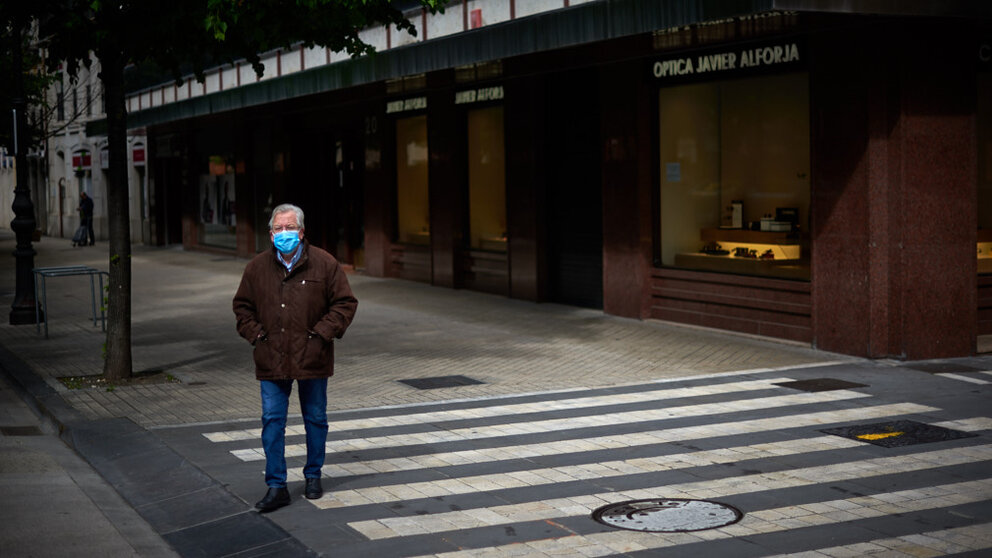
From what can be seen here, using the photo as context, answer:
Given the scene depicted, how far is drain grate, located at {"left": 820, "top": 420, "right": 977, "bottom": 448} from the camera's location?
8539mm

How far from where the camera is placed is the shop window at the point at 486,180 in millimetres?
19594

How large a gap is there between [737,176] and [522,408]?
5965mm

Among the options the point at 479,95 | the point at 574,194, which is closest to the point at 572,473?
the point at 574,194

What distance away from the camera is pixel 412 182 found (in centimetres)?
2261

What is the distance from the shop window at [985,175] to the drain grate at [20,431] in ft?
30.9

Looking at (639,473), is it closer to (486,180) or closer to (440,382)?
(440,382)

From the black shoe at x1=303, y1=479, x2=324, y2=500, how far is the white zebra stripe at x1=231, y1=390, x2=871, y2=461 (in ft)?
3.92

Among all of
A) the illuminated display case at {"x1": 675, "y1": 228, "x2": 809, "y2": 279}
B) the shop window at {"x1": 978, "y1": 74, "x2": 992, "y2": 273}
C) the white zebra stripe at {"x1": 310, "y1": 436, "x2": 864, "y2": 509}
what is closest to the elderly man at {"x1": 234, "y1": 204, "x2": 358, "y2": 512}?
the white zebra stripe at {"x1": 310, "y1": 436, "x2": 864, "y2": 509}

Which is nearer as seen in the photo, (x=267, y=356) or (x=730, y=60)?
(x=267, y=356)

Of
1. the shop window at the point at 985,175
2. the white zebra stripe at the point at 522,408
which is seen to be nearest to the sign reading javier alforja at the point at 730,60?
the shop window at the point at 985,175

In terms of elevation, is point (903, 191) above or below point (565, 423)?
above

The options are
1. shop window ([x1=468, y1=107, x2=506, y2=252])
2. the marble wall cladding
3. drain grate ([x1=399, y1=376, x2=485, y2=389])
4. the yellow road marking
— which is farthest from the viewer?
shop window ([x1=468, y1=107, x2=506, y2=252])

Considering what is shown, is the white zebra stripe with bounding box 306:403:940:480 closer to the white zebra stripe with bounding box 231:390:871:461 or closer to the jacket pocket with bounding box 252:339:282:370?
the white zebra stripe with bounding box 231:390:871:461

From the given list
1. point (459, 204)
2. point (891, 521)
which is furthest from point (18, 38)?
point (891, 521)
